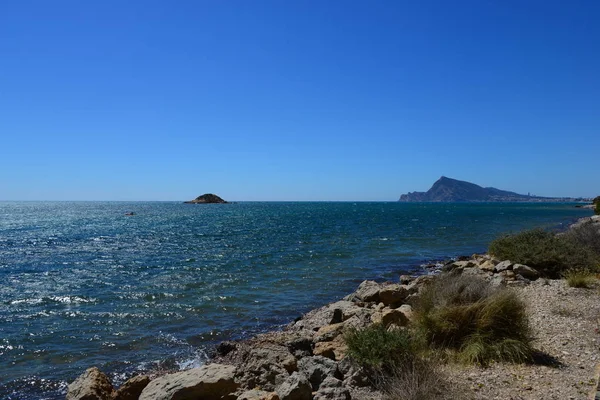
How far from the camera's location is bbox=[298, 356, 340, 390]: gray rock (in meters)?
7.38

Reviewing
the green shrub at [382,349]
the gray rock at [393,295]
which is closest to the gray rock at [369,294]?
the gray rock at [393,295]

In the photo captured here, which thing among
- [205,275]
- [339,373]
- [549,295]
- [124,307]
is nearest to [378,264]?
[205,275]

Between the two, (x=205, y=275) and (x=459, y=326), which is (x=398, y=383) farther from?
(x=205, y=275)

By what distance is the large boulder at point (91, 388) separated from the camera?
7.29m

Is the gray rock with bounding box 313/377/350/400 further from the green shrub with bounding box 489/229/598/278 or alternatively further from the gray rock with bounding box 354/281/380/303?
the green shrub with bounding box 489/229/598/278

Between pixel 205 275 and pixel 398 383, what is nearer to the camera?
pixel 398 383

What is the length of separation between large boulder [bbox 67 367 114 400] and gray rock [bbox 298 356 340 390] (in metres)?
3.55

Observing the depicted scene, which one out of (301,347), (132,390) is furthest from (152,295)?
(132,390)

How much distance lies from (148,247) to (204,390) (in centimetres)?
3180

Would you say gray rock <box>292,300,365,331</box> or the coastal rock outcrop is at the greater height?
the coastal rock outcrop

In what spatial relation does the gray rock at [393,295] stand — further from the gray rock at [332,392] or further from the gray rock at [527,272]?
the gray rock at [332,392]

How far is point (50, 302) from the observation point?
1702cm

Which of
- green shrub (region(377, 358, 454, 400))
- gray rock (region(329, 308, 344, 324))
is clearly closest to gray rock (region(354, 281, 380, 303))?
gray rock (region(329, 308, 344, 324))

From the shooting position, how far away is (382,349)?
7.23 meters
